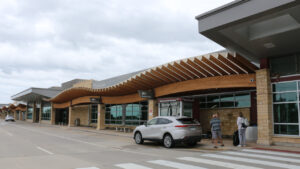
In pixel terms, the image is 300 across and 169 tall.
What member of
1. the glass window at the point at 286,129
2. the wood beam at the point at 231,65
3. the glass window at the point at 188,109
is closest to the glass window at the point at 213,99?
the glass window at the point at 188,109

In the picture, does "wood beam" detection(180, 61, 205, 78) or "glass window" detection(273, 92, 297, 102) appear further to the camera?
"wood beam" detection(180, 61, 205, 78)

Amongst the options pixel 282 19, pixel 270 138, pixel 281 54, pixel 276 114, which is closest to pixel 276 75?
pixel 281 54

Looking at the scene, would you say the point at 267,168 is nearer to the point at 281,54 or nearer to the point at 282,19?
the point at 282,19

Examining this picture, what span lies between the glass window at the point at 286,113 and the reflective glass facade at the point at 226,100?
12.4 feet

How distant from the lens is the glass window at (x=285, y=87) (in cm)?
1332

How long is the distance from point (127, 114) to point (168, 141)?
16034mm

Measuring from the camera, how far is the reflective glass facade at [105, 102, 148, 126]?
26.5 m

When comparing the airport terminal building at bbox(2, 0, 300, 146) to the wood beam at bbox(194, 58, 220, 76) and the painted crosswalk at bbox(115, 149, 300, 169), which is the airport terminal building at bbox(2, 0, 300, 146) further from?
the painted crosswalk at bbox(115, 149, 300, 169)

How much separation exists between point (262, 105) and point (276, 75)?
5.78ft

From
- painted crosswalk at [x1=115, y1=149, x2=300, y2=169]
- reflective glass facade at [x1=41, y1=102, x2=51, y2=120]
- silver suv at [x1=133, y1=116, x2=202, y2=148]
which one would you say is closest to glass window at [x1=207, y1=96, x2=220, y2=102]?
silver suv at [x1=133, y1=116, x2=202, y2=148]

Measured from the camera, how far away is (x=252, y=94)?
17.5 m

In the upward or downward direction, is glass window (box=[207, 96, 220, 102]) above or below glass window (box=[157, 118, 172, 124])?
above

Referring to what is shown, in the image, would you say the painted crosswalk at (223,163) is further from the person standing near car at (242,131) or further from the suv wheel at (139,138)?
the suv wheel at (139,138)

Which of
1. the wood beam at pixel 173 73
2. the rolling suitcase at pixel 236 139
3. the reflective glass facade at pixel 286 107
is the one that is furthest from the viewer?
the wood beam at pixel 173 73
